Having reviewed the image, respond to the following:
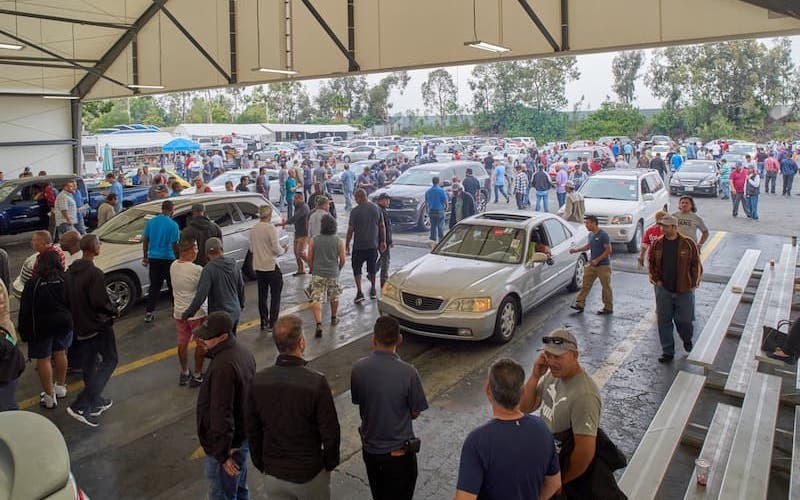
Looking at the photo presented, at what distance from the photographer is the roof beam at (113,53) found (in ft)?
57.7

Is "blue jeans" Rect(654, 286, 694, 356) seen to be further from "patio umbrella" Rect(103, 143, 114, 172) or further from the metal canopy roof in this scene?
"patio umbrella" Rect(103, 143, 114, 172)

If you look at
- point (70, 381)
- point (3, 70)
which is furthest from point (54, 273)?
point (3, 70)

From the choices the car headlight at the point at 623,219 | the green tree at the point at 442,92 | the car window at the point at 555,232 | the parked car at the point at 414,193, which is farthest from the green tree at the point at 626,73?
the car window at the point at 555,232

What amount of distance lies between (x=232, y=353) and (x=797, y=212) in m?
21.1

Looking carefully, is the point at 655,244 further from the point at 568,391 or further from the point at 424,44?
the point at 424,44

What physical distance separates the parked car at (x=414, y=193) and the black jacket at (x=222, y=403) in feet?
39.3

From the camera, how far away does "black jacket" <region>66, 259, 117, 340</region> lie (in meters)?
5.89

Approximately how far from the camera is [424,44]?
Result: 12.4 metres

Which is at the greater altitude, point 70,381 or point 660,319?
point 660,319

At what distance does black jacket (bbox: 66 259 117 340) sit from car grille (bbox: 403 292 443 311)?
11.4 ft

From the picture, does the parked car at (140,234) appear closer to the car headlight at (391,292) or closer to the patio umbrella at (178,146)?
the car headlight at (391,292)

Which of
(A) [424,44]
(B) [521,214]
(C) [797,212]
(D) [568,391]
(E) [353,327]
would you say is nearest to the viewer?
(D) [568,391]

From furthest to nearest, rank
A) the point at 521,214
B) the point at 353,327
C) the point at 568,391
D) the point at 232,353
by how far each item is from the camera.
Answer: the point at 521,214
the point at 353,327
the point at 232,353
the point at 568,391

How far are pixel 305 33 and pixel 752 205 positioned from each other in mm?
13739
